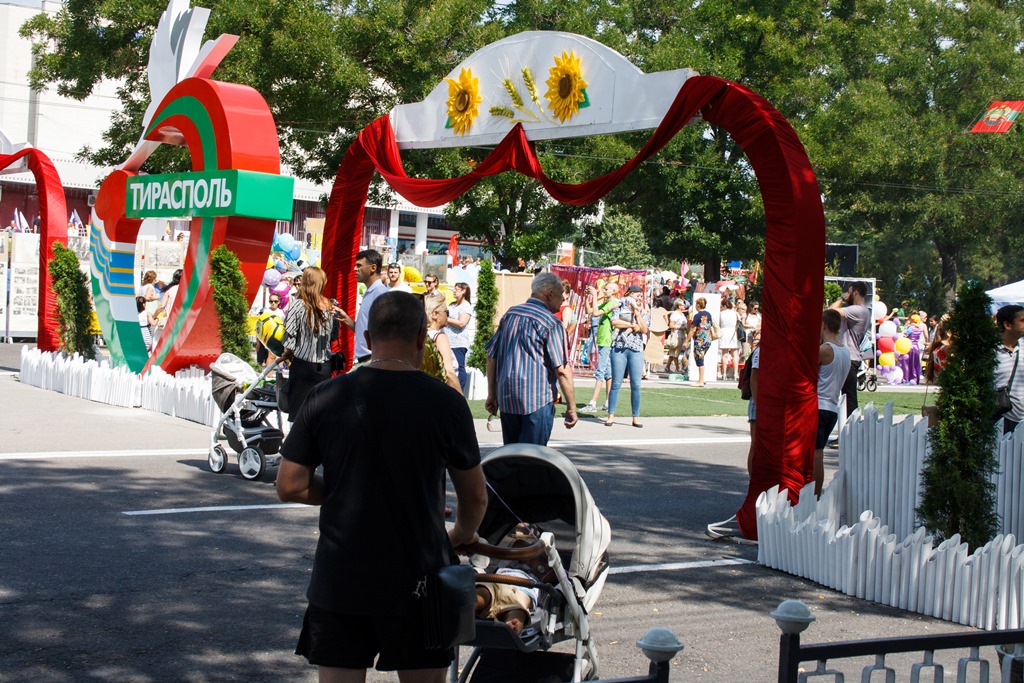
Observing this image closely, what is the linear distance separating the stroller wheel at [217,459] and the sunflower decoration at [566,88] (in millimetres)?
4525

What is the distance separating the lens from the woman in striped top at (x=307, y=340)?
365 inches

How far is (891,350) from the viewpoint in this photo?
1081 inches

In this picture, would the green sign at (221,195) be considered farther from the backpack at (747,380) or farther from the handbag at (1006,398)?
the handbag at (1006,398)

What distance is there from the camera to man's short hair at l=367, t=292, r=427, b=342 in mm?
3561

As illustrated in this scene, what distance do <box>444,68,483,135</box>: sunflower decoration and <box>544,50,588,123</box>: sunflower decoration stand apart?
1271 millimetres

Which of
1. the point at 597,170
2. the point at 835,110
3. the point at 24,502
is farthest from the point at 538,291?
the point at 835,110

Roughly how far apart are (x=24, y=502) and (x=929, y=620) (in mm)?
6309

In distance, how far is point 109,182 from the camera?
16.5 meters

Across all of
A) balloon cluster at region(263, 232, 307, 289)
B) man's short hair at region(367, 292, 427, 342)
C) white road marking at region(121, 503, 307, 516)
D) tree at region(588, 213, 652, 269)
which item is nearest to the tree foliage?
balloon cluster at region(263, 232, 307, 289)

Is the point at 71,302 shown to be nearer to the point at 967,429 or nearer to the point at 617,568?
the point at 617,568

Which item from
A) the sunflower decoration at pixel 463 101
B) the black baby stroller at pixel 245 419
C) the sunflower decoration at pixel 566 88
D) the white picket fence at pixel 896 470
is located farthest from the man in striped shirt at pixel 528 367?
the sunflower decoration at pixel 463 101

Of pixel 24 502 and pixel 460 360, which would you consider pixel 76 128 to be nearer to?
pixel 460 360

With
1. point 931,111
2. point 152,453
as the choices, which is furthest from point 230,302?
point 931,111

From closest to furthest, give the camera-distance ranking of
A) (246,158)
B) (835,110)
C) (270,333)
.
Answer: (270,333), (246,158), (835,110)
